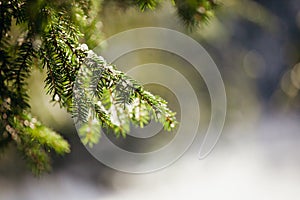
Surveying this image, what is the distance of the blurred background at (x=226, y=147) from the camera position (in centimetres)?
331

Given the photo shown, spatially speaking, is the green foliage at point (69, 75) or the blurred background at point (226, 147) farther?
the blurred background at point (226, 147)

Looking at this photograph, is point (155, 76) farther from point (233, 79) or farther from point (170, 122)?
point (170, 122)

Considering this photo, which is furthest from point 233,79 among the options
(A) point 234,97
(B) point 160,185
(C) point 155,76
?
(B) point 160,185

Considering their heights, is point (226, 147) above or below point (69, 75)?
above

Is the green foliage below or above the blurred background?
below

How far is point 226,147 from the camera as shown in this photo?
13.0 ft

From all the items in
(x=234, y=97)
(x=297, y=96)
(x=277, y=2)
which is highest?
(x=277, y=2)

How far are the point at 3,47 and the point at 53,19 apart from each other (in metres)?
0.22

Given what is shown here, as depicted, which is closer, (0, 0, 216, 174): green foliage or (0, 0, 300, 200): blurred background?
(0, 0, 216, 174): green foliage

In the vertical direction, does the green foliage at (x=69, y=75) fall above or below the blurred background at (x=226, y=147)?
below

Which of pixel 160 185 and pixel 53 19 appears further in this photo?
pixel 160 185

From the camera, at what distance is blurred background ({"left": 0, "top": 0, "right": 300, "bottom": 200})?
3307mm

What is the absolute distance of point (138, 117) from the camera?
2.70 feet

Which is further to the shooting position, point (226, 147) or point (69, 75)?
point (226, 147)
